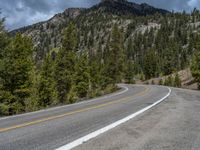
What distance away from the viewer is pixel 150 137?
8.15 metres

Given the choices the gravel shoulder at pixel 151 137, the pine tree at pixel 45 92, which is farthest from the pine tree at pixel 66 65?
the gravel shoulder at pixel 151 137

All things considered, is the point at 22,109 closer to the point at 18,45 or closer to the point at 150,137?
the point at 18,45

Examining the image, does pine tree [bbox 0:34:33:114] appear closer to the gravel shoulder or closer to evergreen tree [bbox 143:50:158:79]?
the gravel shoulder

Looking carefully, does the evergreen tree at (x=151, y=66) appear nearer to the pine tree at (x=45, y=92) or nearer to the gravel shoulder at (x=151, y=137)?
the pine tree at (x=45, y=92)

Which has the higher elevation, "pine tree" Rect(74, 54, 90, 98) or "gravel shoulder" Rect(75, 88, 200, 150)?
"gravel shoulder" Rect(75, 88, 200, 150)

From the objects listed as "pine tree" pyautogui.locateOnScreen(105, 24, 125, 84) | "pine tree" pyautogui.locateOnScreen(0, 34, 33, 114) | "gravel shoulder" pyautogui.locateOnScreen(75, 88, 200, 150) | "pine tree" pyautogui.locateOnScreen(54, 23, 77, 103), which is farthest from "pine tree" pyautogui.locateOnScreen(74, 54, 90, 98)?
"gravel shoulder" pyautogui.locateOnScreen(75, 88, 200, 150)

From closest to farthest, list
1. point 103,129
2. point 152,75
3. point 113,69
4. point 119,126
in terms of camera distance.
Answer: point 103,129
point 119,126
point 113,69
point 152,75

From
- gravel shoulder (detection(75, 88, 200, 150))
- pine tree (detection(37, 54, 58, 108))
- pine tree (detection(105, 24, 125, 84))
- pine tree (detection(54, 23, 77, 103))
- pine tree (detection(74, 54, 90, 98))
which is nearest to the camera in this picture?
gravel shoulder (detection(75, 88, 200, 150))

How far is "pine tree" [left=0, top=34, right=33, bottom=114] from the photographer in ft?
104

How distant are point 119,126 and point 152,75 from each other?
389 ft

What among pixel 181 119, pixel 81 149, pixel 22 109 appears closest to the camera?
pixel 81 149

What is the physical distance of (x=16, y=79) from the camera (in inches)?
1315

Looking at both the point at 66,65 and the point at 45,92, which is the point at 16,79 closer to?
the point at 45,92

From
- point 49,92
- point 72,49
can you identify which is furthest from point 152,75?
point 49,92
